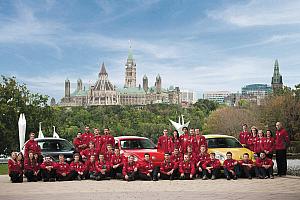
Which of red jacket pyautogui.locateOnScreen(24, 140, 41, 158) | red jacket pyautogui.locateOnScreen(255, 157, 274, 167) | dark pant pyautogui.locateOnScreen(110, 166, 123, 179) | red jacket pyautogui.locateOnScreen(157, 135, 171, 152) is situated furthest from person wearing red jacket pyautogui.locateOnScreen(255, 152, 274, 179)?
red jacket pyautogui.locateOnScreen(24, 140, 41, 158)

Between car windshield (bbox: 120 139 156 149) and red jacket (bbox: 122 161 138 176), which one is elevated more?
car windshield (bbox: 120 139 156 149)

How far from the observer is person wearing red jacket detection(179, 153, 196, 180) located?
47.7ft

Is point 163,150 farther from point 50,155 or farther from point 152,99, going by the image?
point 152,99

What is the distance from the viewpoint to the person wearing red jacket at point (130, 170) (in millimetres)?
14594

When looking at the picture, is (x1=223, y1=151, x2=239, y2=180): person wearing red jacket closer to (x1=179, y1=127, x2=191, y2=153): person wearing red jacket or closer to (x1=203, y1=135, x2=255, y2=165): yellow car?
(x1=203, y1=135, x2=255, y2=165): yellow car

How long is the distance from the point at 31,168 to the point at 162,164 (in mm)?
3938

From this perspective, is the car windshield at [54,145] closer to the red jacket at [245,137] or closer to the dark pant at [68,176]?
the dark pant at [68,176]

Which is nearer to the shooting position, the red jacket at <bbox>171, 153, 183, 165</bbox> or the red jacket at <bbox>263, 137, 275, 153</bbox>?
the red jacket at <bbox>171, 153, 183, 165</bbox>

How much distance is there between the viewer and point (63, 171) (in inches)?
585

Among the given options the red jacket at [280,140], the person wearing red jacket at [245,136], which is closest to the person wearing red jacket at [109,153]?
the person wearing red jacket at [245,136]

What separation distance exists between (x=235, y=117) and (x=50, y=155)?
4376 cm

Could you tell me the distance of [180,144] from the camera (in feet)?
51.9

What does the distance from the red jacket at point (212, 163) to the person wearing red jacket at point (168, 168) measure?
85 centimetres

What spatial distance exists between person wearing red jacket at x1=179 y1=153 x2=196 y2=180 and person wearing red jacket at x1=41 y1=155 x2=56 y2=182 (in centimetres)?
381
